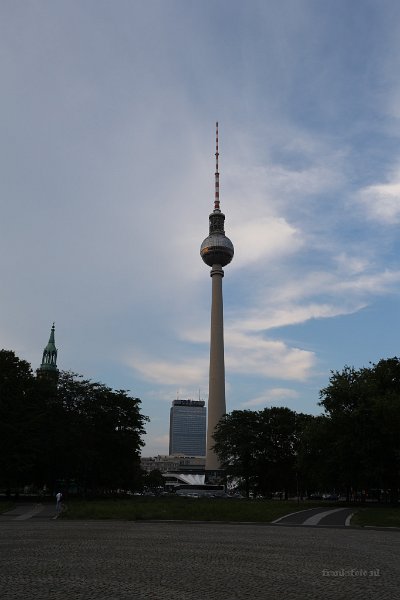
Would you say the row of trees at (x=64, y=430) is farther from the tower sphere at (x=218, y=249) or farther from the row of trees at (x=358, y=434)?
the tower sphere at (x=218, y=249)

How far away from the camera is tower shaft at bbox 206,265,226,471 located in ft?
554

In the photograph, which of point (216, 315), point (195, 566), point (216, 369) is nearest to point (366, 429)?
point (195, 566)

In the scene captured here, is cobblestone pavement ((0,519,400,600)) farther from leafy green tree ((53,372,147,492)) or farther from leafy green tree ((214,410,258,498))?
leafy green tree ((214,410,258,498))

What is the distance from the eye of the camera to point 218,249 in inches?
7131

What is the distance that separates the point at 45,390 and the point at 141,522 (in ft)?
126

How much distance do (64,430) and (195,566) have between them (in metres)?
52.6

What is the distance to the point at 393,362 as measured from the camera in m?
63.4

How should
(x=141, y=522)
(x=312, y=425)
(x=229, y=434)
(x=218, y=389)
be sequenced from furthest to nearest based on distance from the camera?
1. (x=218, y=389)
2. (x=229, y=434)
3. (x=312, y=425)
4. (x=141, y=522)

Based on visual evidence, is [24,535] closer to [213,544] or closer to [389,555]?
[213,544]

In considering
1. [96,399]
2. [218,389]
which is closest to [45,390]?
[96,399]

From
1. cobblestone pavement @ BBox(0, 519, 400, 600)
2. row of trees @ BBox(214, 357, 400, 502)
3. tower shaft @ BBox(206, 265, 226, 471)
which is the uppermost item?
tower shaft @ BBox(206, 265, 226, 471)

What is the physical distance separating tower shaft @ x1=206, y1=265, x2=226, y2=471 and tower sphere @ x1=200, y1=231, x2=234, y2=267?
4.66 metres

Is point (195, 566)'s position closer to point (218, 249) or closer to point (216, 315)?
point (216, 315)

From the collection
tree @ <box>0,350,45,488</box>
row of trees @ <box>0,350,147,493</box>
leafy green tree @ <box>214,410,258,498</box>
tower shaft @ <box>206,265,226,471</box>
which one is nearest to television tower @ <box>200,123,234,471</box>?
tower shaft @ <box>206,265,226,471</box>
